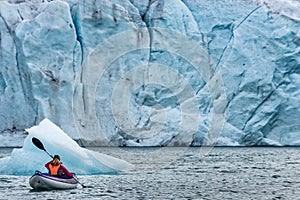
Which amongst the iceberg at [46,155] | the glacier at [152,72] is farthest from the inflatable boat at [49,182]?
the glacier at [152,72]

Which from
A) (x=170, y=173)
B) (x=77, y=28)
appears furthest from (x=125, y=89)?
(x=170, y=173)

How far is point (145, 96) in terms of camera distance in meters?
31.7

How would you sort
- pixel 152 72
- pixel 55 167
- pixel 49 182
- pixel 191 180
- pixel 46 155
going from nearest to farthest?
1. pixel 49 182
2. pixel 55 167
3. pixel 191 180
4. pixel 46 155
5. pixel 152 72

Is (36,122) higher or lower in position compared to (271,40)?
lower

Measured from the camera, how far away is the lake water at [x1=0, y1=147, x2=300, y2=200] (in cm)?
1501

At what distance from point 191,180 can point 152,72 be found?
1442cm

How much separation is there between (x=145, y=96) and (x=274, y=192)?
54.5 feet

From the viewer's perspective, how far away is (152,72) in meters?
32.1

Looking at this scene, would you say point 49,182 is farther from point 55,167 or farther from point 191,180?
point 191,180

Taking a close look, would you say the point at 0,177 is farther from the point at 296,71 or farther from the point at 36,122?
the point at 296,71

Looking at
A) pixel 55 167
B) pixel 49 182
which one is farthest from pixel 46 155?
pixel 49 182

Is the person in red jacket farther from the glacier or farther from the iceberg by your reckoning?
the glacier

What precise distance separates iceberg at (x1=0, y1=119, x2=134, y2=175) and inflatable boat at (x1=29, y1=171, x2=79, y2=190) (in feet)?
6.47

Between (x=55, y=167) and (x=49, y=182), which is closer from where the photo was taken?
(x=49, y=182)
